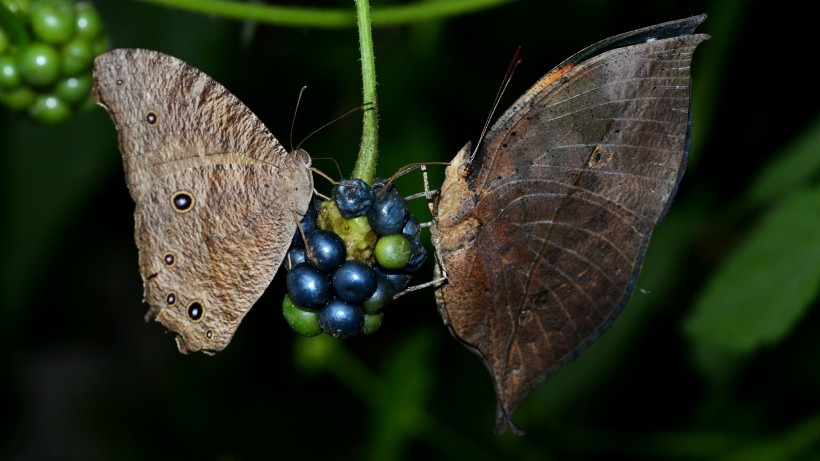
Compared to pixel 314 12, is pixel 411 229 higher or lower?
lower

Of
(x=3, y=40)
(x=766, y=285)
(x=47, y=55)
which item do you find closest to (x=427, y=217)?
(x=766, y=285)

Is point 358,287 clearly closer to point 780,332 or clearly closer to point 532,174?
point 532,174

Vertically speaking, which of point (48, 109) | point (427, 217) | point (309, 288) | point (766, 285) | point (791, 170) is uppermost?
point (48, 109)

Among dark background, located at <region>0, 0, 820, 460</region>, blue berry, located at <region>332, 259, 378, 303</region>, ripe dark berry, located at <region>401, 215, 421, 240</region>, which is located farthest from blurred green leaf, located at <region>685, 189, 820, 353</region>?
blue berry, located at <region>332, 259, 378, 303</region>

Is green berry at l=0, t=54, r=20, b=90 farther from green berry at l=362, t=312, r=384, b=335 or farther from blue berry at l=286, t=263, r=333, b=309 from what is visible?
green berry at l=362, t=312, r=384, b=335

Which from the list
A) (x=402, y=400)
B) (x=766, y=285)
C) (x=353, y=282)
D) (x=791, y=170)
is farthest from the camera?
(x=402, y=400)

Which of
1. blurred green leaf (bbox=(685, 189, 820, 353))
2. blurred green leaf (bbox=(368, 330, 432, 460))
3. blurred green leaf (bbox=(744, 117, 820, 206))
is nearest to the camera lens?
blurred green leaf (bbox=(685, 189, 820, 353))

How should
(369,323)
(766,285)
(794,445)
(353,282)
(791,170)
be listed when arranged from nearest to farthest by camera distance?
(353,282) → (369,323) → (766,285) → (791,170) → (794,445)

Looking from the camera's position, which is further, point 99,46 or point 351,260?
point 99,46

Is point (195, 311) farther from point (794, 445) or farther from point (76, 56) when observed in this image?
point (794, 445)
